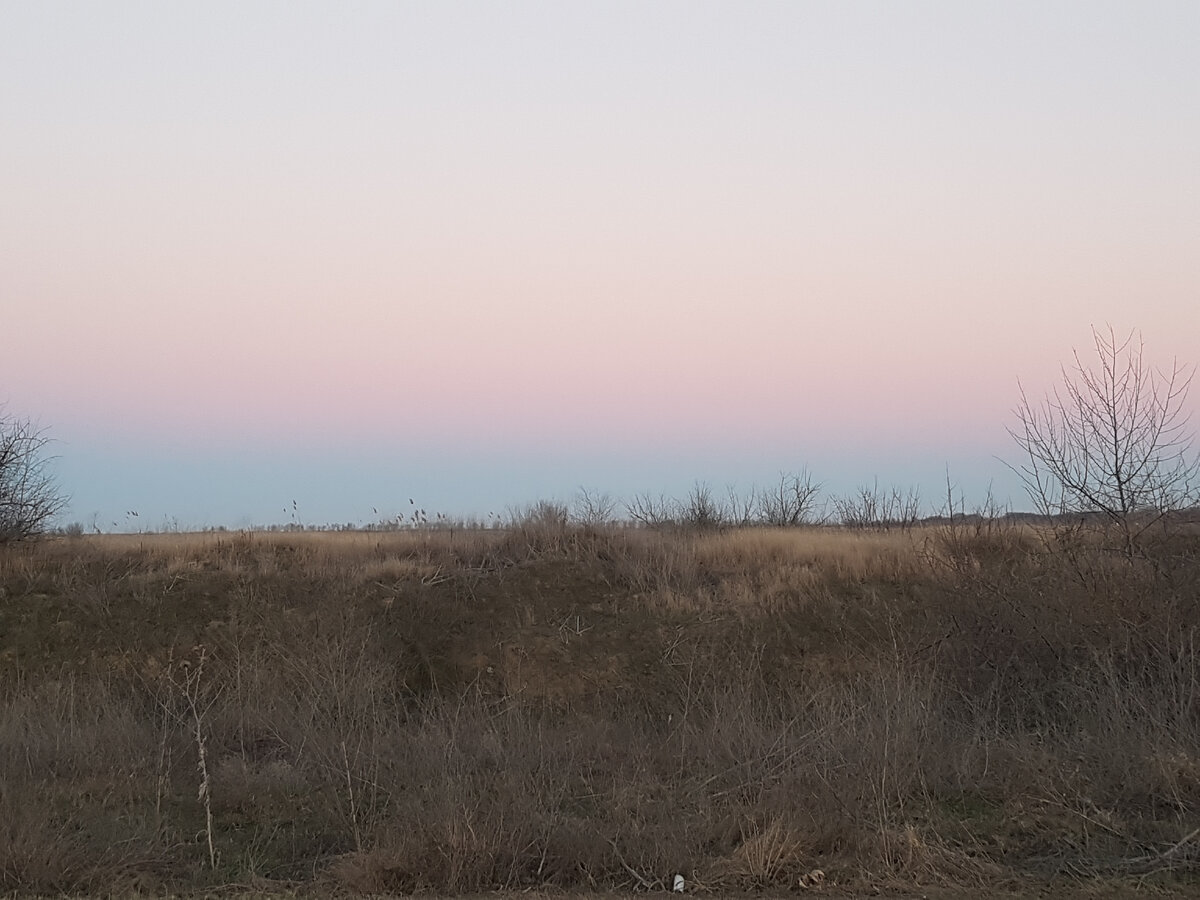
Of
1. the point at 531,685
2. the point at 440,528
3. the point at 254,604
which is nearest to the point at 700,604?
the point at 531,685

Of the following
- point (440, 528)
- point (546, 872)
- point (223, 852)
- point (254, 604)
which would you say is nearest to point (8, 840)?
point (223, 852)

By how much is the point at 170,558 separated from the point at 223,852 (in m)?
13.6

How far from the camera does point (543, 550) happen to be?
21.7 meters

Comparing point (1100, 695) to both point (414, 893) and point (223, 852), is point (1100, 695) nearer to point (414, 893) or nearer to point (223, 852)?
point (414, 893)

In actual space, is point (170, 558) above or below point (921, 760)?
above

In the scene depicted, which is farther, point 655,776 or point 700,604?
point 700,604

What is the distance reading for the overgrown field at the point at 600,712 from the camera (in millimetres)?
→ 7875

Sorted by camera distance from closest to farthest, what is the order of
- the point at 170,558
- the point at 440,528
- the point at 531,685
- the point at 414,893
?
the point at 414,893 < the point at 531,685 < the point at 170,558 < the point at 440,528

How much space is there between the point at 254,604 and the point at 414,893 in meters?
13.2

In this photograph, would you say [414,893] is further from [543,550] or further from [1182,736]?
[543,550]

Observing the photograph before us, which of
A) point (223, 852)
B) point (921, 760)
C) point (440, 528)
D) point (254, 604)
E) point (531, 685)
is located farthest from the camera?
point (440, 528)

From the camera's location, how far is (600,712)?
16.8 metres

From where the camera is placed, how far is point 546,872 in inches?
306

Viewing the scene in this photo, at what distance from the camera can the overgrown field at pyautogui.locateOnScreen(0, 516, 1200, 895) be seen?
25.8ft
